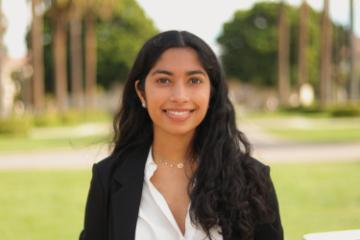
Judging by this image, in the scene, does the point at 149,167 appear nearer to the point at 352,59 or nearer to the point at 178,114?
the point at 178,114

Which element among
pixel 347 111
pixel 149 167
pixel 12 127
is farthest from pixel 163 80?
pixel 347 111

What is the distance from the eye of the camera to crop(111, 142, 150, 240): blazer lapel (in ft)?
7.48

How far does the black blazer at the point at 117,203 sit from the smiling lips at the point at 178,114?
250 millimetres

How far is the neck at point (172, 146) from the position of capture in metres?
2.48

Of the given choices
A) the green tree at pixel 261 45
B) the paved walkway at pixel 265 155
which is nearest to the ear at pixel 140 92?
the paved walkway at pixel 265 155

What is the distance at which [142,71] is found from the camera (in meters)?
2.44

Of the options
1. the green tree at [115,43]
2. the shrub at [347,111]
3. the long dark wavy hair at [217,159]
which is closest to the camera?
the long dark wavy hair at [217,159]

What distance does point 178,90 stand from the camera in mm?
2311

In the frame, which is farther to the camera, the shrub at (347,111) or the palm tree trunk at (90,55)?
the palm tree trunk at (90,55)

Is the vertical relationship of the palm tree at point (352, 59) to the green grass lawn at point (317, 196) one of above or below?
above

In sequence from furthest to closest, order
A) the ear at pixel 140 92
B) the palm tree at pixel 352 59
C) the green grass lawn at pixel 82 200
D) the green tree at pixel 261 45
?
the green tree at pixel 261 45, the palm tree at pixel 352 59, the green grass lawn at pixel 82 200, the ear at pixel 140 92

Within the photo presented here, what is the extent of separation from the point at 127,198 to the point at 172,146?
0.30 meters

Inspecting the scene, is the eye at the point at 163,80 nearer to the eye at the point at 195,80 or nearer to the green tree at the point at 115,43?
the eye at the point at 195,80

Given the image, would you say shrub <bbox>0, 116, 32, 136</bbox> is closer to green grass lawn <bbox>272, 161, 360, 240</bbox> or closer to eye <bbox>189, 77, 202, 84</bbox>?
green grass lawn <bbox>272, 161, 360, 240</bbox>
